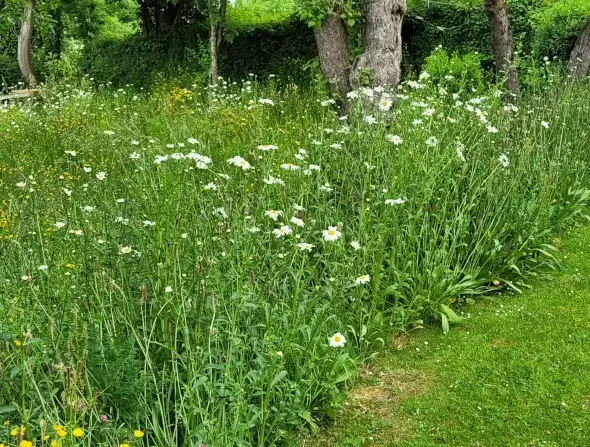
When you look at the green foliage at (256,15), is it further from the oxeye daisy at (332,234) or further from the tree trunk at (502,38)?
the oxeye daisy at (332,234)

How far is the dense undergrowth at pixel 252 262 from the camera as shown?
8.22ft

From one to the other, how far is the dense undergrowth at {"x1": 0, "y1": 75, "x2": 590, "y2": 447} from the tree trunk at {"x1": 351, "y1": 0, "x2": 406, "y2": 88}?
0.55 m

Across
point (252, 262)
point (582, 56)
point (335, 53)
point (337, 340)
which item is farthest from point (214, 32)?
point (337, 340)

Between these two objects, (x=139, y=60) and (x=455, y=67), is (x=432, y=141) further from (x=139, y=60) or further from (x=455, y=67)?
(x=139, y=60)

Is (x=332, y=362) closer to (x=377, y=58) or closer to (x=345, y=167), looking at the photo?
(x=345, y=167)

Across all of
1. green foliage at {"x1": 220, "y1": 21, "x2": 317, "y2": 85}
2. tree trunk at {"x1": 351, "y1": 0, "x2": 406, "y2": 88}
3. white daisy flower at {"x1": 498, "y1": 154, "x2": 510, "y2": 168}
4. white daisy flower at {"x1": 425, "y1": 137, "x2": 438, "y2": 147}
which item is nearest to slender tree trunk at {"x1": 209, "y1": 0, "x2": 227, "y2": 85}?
green foliage at {"x1": 220, "y1": 21, "x2": 317, "y2": 85}

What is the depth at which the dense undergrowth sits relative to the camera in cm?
251

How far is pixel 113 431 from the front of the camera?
2.36 meters

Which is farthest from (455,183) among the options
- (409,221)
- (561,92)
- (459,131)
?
(561,92)

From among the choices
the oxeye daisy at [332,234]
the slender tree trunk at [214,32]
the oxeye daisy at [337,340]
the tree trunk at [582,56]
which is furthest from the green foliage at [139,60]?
the oxeye daisy at [337,340]

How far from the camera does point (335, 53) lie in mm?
6625

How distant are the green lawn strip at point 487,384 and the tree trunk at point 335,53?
10.3ft

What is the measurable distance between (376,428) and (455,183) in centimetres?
192

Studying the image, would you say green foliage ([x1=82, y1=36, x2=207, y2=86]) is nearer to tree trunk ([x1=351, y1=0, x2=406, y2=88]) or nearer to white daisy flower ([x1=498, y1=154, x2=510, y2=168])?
tree trunk ([x1=351, y1=0, x2=406, y2=88])
